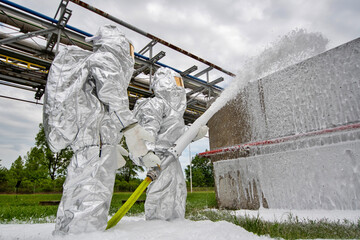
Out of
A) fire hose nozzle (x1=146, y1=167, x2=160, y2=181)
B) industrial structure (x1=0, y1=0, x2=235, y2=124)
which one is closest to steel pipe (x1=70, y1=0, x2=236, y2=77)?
industrial structure (x1=0, y1=0, x2=235, y2=124)

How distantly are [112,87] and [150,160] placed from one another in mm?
837

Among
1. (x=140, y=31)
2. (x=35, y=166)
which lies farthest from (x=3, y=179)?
(x=140, y=31)

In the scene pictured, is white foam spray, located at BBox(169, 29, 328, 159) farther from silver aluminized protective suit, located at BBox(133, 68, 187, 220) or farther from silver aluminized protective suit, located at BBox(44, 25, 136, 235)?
silver aluminized protective suit, located at BBox(44, 25, 136, 235)

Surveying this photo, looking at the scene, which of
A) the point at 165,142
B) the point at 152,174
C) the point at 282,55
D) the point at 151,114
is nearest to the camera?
the point at 152,174

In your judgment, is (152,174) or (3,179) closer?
(152,174)

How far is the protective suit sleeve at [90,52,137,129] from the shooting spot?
6.48 feet

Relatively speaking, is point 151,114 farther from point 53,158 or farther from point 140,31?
point 53,158

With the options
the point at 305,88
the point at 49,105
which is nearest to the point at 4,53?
the point at 49,105

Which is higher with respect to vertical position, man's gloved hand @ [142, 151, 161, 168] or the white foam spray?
the white foam spray

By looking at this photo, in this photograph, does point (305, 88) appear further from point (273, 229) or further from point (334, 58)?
point (273, 229)

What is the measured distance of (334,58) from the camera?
10.9ft

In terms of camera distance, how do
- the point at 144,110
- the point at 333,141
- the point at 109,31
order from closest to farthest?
the point at 109,31 < the point at 144,110 < the point at 333,141

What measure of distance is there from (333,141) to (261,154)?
3.73ft

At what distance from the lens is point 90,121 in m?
2.08
